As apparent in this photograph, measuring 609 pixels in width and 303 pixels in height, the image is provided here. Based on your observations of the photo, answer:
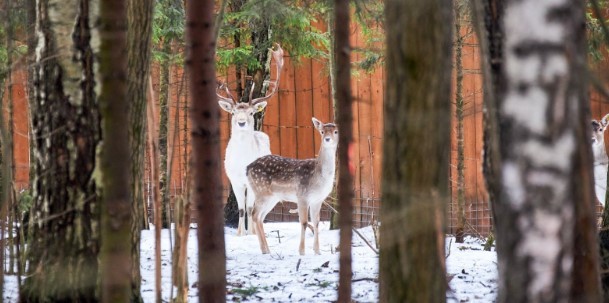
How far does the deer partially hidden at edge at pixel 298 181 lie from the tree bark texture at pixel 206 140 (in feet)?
19.9

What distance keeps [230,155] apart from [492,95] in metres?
9.14

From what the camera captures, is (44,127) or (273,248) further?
(273,248)

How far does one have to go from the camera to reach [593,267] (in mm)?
2873

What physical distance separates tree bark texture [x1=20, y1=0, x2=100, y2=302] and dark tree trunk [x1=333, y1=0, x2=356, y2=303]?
1618 mm

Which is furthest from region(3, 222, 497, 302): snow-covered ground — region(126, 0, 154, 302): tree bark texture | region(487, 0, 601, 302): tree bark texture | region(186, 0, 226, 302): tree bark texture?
region(487, 0, 601, 302): tree bark texture

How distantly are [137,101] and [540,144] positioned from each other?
3.50 metres

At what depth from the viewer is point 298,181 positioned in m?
9.77

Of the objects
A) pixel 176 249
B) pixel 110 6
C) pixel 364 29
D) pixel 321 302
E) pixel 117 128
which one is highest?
pixel 364 29

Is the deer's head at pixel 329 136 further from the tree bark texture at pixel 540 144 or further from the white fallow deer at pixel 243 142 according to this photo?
the tree bark texture at pixel 540 144

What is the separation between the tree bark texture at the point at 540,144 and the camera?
227 cm

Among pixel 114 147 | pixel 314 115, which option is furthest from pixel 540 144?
pixel 314 115

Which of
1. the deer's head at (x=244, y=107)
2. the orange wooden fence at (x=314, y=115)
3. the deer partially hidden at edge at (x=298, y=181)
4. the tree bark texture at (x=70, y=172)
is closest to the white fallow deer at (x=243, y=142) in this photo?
the deer's head at (x=244, y=107)

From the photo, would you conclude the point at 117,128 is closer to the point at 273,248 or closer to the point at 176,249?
the point at 176,249

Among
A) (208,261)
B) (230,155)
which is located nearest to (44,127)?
(208,261)
